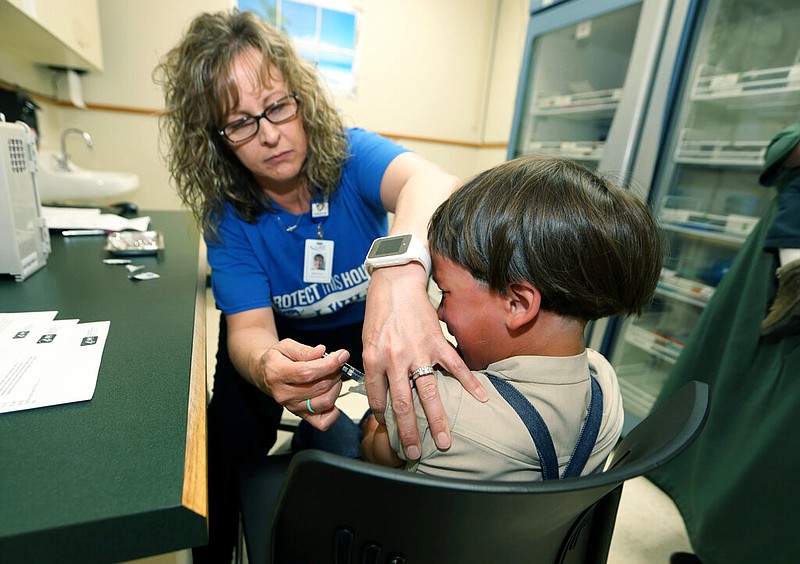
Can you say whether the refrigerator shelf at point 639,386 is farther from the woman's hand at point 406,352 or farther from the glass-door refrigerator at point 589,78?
the woman's hand at point 406,352

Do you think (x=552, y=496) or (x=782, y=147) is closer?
(x=552, y=496)

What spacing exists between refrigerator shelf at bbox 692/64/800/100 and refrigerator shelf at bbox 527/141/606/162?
397 mm

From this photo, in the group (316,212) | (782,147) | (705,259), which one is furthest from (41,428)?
(705,259)

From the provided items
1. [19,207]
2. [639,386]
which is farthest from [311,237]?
[639,386]

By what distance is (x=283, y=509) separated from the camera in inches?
15.2

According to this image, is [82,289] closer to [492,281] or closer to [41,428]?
[41,428]

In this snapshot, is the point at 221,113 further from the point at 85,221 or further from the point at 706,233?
the point at 706,233

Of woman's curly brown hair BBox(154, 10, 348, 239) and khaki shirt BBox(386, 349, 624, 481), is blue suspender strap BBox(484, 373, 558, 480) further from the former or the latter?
woman's curly brown hair BBox(154, 10, 348, 239)

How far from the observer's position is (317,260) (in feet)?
3.88

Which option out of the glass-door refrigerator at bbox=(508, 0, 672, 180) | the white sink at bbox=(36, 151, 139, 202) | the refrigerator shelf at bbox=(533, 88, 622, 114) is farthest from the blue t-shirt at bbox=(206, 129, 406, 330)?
the white sink at bbox=(36, 151, 139, 202)

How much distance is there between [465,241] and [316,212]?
0.64 meters

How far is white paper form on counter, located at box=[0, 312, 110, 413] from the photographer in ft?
1.80

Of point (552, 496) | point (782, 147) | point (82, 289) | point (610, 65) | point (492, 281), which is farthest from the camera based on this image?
point (610, 65)

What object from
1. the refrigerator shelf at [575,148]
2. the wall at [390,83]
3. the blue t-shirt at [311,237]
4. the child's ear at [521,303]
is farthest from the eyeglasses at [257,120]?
the wall at [390,83]
